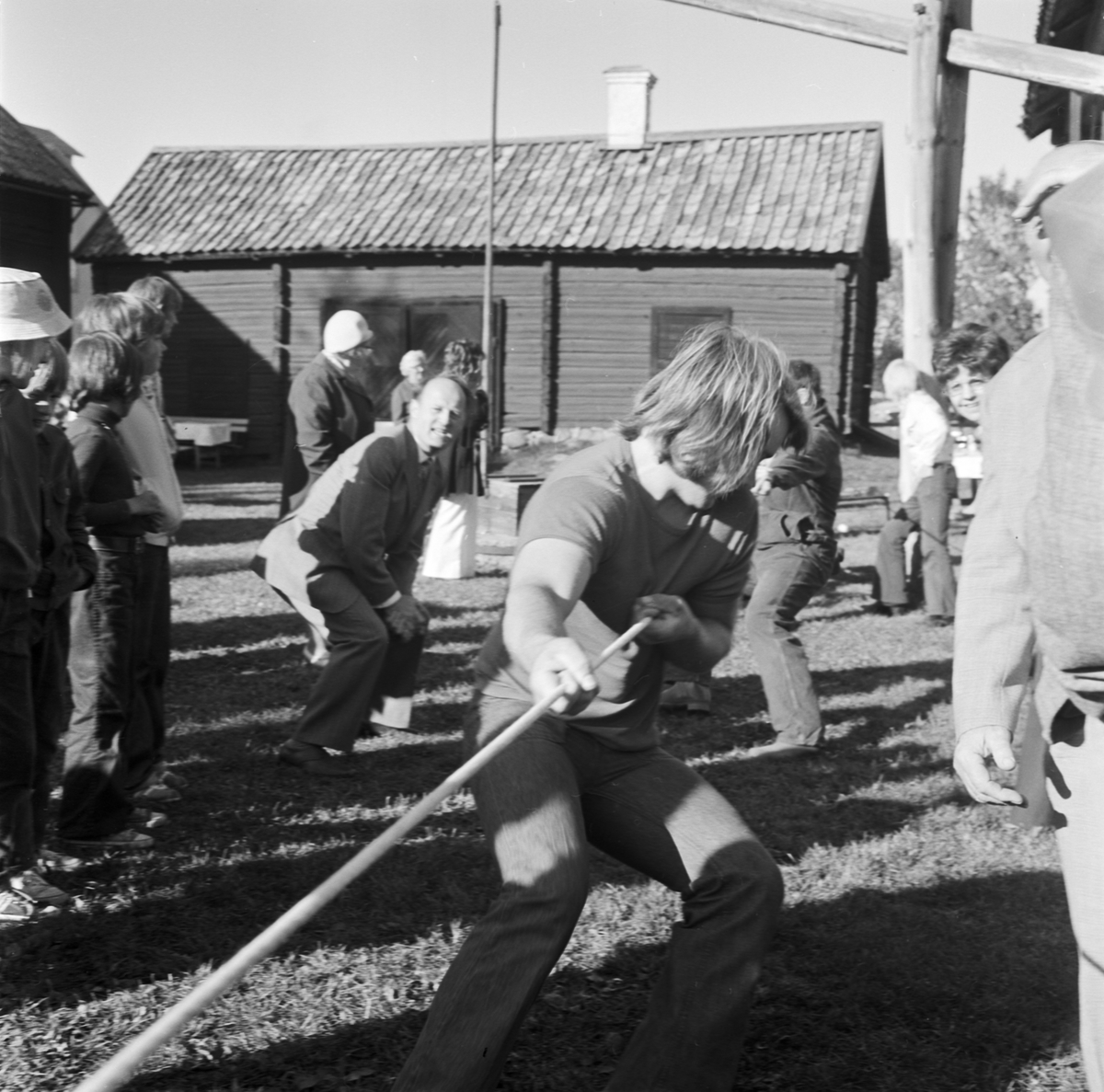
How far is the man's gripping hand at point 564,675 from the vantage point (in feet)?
7.32

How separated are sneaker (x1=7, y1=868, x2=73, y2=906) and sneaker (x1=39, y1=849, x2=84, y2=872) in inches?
9.9

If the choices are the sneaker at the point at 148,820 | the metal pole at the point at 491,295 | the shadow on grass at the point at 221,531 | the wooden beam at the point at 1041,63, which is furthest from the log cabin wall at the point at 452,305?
the sneaker at the point at 148,820

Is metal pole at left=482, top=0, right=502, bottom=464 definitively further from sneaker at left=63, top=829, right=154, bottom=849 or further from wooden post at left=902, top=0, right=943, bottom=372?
sneaker at left=63, top=829, right=154, bottom=849

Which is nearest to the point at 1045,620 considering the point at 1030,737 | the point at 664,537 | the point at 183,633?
the point at 1030,737

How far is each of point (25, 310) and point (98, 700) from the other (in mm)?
1326

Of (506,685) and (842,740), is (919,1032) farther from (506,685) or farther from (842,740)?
(842,740)

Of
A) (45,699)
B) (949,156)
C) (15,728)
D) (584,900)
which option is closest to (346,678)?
(45,699)

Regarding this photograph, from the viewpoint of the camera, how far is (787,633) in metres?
5.68

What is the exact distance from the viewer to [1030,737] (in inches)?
103

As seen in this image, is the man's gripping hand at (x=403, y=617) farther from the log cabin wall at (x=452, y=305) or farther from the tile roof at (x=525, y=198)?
the log cabin wall at (x=452, y=305)

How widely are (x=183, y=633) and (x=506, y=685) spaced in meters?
5.28

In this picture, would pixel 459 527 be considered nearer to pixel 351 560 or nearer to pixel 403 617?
pixel 403 617

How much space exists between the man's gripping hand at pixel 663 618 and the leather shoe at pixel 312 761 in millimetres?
2758

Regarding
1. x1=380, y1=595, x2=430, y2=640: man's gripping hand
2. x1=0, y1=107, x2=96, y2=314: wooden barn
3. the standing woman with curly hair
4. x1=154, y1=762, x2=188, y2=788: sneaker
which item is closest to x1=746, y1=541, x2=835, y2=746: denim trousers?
x1=380, y1=595, x2=430, y2=640: man's gripping hand
